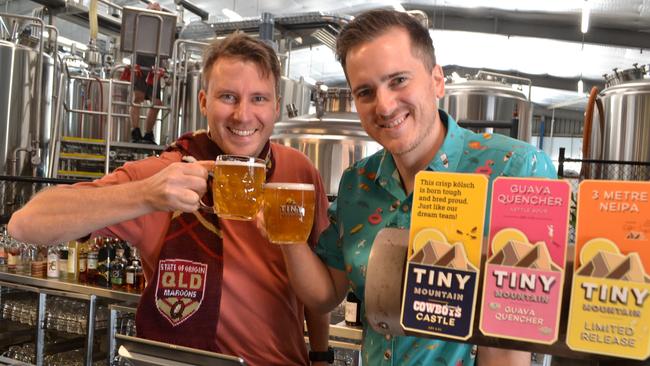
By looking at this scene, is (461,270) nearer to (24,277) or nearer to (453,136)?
(453,136)

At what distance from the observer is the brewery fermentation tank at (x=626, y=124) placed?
15.4 feet

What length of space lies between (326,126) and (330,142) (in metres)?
0.13

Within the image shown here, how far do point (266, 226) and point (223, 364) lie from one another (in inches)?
14.0

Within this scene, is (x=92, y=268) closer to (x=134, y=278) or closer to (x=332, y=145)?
(x=134, y=278)

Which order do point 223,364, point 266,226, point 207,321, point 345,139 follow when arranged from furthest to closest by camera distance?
1. point 345,139
2. point 207,321
3. point 223,364
4. point 266,226

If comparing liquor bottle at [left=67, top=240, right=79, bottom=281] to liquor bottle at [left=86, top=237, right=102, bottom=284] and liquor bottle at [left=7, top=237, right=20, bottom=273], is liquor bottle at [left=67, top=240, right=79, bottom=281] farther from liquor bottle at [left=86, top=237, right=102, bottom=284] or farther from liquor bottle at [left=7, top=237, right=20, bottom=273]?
liquor bottle at [left=7, top=237, right=20, bottom=273]

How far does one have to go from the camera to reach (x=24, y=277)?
3.28 metres

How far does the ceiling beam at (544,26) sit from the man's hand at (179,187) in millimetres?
9448

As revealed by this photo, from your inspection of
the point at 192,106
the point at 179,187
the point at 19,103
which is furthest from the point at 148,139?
the point at 179,187

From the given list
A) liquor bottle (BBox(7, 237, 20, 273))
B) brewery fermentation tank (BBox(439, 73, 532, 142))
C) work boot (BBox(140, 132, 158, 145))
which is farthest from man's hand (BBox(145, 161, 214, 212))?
work boot (BBox(140, 132, 158, 145))

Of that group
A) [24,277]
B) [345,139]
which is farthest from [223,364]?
[24,277]

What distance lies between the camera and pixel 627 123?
4.77 m

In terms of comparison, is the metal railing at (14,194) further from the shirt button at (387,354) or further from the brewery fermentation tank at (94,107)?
the shirt button at (387,354)

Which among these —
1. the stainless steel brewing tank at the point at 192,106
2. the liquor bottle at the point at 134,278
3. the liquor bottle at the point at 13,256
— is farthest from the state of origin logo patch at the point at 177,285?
the stainless steel brewing tank at the point at 192,106
